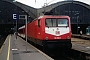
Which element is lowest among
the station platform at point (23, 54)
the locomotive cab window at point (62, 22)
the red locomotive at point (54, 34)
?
the station platform at point (23, 54)

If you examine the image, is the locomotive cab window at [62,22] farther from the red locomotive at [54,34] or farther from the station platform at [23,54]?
the station platform at [23,54]

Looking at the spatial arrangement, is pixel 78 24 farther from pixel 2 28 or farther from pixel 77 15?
pixel 2 28

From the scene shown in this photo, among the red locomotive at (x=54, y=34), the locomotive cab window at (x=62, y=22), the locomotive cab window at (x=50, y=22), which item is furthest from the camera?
the locomotive cab window at (x=62, y=22)

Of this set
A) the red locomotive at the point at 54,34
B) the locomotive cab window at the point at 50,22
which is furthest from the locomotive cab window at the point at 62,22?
the locomotive cab window at the point at 50,22

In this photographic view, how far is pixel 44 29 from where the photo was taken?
19.3 metres

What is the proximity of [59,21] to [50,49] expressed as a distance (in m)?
2.47

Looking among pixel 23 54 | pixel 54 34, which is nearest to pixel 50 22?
pixel 54 34

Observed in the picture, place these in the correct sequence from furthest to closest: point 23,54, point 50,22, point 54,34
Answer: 1. point 50,22
2. point 54,34
3. point 23,54

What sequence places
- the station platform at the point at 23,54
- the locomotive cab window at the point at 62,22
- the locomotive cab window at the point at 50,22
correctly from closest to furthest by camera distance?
the station platform at the point at 23,54 → the locomotive cab window at the point at 50,22 → the locomotive cab window at the point at 62,22

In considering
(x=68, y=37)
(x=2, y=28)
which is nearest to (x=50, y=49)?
(x=68, y=37)

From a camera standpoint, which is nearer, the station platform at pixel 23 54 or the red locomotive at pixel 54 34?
the station platform at pixel 23 54

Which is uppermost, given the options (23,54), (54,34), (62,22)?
(62,22)

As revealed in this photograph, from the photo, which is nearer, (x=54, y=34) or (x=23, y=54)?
(x=23, y=54)

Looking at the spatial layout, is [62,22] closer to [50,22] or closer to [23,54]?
[50,22]
